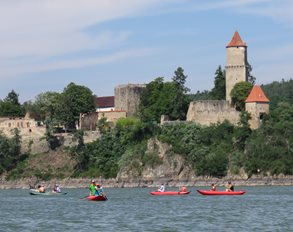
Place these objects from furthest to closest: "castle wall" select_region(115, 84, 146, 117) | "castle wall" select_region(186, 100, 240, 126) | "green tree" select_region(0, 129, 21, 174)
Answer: "castle wall" select_region(115, 84, 146, 117)
"green tree" select_region(0, 129, 21, 174)
"castle wall" select_region(186, 100, 240, 126)

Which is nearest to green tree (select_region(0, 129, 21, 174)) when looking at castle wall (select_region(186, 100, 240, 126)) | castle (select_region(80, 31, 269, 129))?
castle (select_region(80, 31, 269, 129))

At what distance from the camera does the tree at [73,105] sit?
358 feet

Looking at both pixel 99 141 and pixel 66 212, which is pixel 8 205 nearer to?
pixel 66 212

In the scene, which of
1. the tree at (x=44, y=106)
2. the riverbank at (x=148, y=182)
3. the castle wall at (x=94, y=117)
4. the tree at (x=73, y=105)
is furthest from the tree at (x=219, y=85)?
the tree at (x=44, y=106)

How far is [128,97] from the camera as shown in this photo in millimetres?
108562

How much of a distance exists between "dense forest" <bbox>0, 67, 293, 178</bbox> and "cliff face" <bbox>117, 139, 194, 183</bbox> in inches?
15.1

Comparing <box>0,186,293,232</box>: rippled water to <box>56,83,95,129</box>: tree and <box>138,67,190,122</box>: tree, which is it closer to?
<box>138,67,190,122</box>: tree

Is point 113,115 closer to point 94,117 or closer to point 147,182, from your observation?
point 94,117

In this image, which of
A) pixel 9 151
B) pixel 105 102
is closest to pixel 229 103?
pixel 105 102

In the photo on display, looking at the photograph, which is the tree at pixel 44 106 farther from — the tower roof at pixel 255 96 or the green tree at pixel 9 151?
the tower roof at pixel 255 96

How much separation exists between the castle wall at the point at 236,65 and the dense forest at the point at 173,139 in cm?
130

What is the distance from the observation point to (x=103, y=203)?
67.3 m

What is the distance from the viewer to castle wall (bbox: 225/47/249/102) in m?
98.4

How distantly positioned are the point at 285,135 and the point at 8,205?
33364 mm
